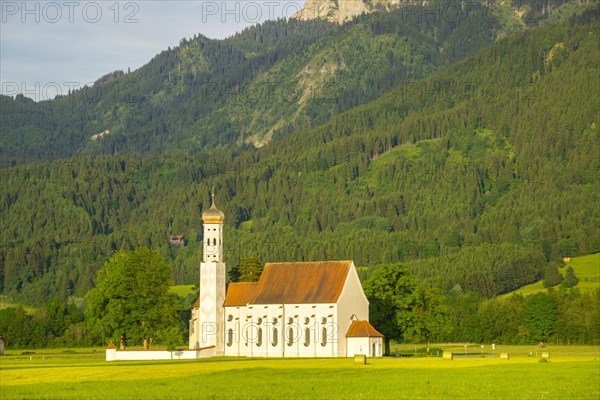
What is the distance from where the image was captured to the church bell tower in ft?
479

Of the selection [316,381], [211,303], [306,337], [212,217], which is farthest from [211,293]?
[316,381]

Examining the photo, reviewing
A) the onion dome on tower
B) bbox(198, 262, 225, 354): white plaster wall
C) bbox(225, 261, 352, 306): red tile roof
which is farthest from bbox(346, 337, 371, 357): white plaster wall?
the onion dome on tower

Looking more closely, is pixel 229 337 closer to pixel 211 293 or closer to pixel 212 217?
pixel 211 293

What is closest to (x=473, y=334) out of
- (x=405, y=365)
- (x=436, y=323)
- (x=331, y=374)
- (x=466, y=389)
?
(x=436, y=323)

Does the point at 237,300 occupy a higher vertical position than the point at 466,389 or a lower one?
higher

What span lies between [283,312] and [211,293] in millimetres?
9743

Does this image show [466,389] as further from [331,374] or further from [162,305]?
[162,305]

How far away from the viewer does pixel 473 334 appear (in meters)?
194

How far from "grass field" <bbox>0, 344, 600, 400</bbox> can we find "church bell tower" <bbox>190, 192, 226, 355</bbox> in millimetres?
36568

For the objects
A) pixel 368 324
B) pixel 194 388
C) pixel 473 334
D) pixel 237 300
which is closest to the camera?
pixel 194 388

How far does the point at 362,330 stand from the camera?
138 meters

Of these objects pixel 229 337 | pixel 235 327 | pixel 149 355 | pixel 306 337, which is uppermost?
pixel 235 327

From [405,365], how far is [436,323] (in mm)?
40131

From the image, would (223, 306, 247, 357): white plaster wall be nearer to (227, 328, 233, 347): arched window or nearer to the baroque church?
the baroque church
